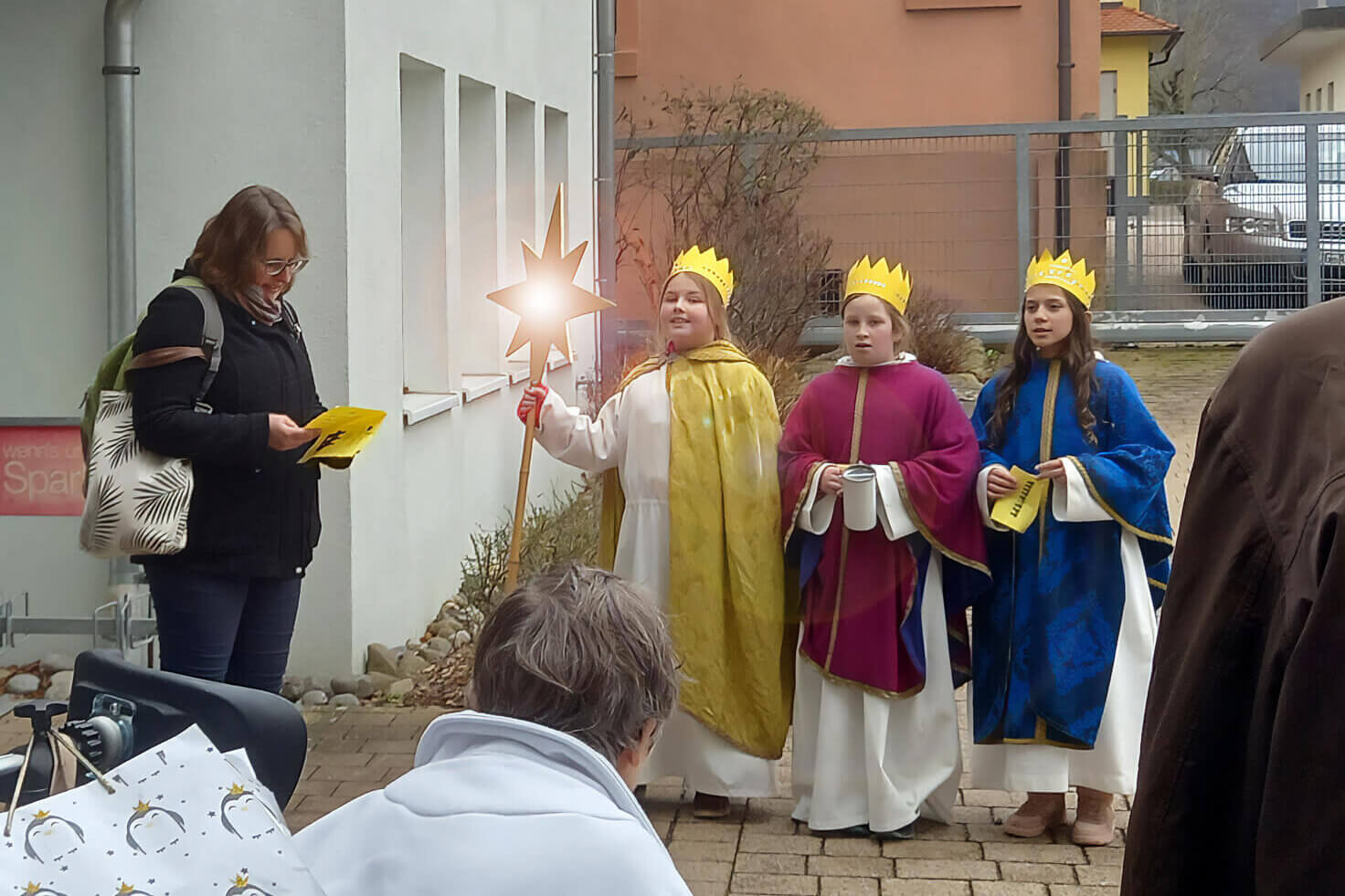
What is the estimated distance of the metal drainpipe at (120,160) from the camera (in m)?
6.86

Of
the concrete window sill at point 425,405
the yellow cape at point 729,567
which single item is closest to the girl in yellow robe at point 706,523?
the yellow cape at point 729,567

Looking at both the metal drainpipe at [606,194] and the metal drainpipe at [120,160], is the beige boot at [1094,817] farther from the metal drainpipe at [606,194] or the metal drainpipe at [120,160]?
the metal drainpipe at [606,194]

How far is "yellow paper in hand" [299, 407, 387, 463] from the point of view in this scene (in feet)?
15.2

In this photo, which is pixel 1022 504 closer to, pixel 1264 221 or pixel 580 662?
pixel 580 662

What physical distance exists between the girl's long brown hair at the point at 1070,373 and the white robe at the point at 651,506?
1115 mm

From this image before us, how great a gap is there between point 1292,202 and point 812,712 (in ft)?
51.8

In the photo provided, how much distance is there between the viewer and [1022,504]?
17.5 feet

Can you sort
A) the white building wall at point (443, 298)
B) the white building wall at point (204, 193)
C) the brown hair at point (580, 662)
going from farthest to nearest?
the white building wall at point (443, 298) → the white building wall at point (204, 193) → the brown hair at point (580, 662)

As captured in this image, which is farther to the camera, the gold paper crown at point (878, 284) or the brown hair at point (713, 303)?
the brown hair at point (713, 303)

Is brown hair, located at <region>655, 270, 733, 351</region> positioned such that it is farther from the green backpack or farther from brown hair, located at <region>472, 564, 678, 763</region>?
brown hair, located at <region>472, 564, 678, 763</region>

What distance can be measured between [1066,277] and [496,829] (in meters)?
3.97

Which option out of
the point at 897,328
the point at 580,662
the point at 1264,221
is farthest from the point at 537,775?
the point at 1264,221

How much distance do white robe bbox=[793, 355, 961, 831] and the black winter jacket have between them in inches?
68.0

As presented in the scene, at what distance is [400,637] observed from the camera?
782 centimetres
